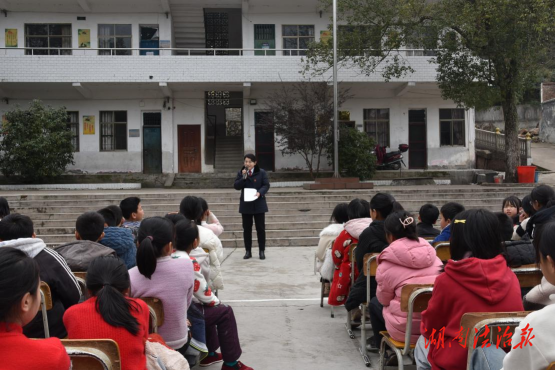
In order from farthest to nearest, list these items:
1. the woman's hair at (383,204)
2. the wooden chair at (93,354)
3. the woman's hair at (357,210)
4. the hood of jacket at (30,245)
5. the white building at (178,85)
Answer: the white building at (178,85) → the woman's hair at (357,210) → the woman's hair at (383,204) → the hood of jacket at (30,245) → the wooden chair at (93,354)

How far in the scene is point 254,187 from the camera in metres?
9.77

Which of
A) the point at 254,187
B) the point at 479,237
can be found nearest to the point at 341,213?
the point at 479,237

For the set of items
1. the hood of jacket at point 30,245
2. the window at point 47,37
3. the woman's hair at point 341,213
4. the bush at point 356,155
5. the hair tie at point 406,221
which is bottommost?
the woman's hair at point 341,213

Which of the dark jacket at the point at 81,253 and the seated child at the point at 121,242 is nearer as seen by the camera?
the dark jacket at the point at 81,253

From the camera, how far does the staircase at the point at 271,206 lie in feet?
40.8

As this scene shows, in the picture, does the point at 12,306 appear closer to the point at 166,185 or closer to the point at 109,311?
the point at 109,311

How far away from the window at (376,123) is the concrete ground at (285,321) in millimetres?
15284

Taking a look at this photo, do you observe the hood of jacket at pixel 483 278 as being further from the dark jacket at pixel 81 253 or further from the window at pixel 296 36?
the window at pixel 296 36

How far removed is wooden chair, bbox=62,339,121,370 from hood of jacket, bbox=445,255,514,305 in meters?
1.69

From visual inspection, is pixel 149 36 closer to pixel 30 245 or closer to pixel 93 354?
pixel 30 245

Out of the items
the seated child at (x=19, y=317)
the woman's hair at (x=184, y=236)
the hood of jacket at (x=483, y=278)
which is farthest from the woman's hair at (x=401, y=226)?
the seated child at (x=19, y=317)

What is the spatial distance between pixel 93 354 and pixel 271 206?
1196cm

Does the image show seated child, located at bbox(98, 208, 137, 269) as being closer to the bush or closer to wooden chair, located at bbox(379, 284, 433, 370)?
wooden chair, located at bbox(379, 284, 433, 370)

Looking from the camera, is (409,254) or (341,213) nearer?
(409,254)
